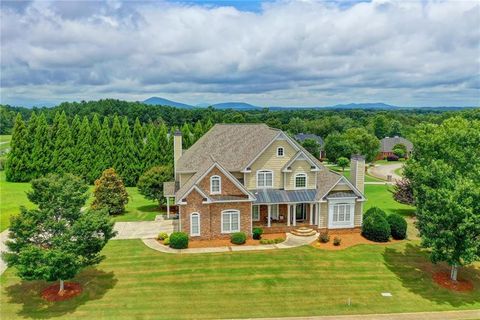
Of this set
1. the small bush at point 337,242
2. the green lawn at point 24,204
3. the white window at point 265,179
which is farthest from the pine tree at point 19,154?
the small bush at point 337,242

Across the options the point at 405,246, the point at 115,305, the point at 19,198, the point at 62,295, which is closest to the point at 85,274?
the point at 62,295

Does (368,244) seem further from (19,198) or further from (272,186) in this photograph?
(19,198)

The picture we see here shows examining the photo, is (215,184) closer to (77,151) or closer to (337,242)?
(337,242)

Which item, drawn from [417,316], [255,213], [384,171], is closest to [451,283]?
[417,316]

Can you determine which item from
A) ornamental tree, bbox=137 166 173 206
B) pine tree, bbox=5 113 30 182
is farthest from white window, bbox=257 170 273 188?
pine tree, bbox=5 113 30 182

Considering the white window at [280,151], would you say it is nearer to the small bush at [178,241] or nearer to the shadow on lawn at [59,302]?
the small bush at [178,241]

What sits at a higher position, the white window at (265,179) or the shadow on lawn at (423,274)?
the white window at (265,179)
